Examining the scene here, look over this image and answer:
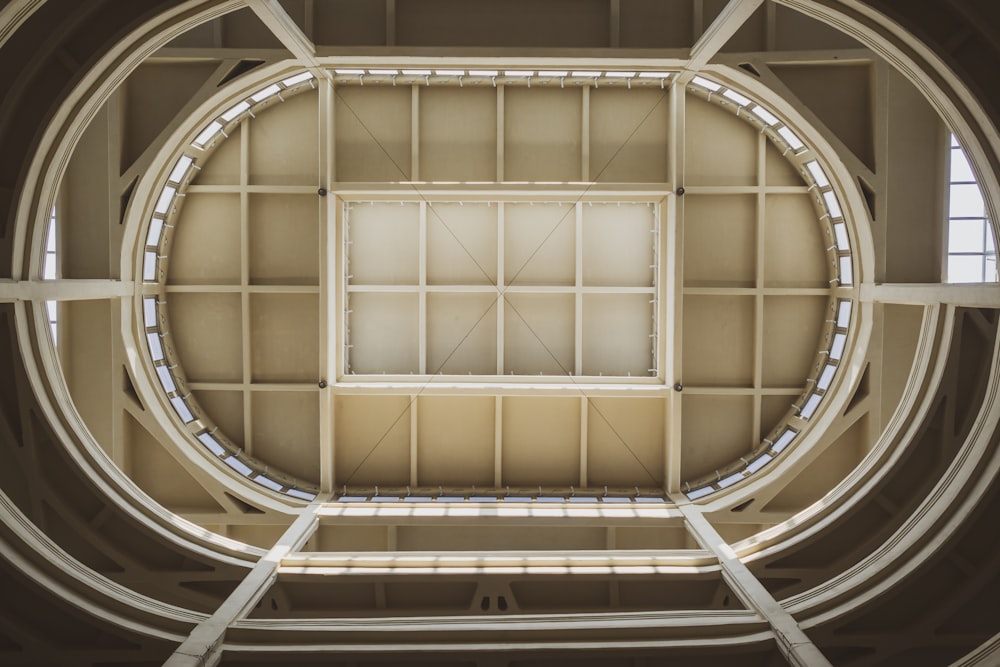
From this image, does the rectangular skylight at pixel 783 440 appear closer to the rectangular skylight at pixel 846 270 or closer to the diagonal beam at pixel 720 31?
the rectangular skylight at pixel 846 270

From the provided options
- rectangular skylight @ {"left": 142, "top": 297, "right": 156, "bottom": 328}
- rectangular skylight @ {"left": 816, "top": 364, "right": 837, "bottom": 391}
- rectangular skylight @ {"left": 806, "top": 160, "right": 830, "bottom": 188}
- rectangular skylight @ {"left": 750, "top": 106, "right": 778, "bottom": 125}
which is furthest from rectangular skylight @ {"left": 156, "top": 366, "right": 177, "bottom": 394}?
rectangular skylight @ {"left": 806, "top": 160, "right": 830, "bottom": 188}

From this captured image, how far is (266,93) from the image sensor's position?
1300 centimetres

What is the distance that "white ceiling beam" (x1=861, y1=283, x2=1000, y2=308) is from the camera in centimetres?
818

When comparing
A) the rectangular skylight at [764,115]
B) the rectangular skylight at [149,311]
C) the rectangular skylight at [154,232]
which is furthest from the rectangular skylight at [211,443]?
the rectangular skylight at [764,115]

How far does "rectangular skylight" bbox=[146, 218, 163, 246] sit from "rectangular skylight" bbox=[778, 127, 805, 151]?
13191 mm

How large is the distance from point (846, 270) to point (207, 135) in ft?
45.2

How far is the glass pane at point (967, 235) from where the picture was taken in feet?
36.7

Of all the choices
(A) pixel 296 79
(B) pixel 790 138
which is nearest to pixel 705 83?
(B) pixel 790 138

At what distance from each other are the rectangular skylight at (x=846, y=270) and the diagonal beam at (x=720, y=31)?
17.5 ft

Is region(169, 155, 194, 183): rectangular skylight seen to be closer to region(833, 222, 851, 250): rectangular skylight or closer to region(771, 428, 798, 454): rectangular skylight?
region(833, 222, 851, 250): rectangular skylight

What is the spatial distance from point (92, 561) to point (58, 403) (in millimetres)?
2489

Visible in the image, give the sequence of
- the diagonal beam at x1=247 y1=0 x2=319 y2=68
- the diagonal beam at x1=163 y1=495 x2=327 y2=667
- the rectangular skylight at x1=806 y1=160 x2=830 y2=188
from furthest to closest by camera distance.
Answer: the rectangular skylight at x1=806 y1=160 x2=830 y2=188, the diagonal beam at x1=247 y1=0 x2=319 y2=68, the diagonal beam at x1=163 y1=495 x2=327 y2=667

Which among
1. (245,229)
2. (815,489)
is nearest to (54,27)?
(245,229)

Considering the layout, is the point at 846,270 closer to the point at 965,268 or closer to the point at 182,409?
the point at 965,268
